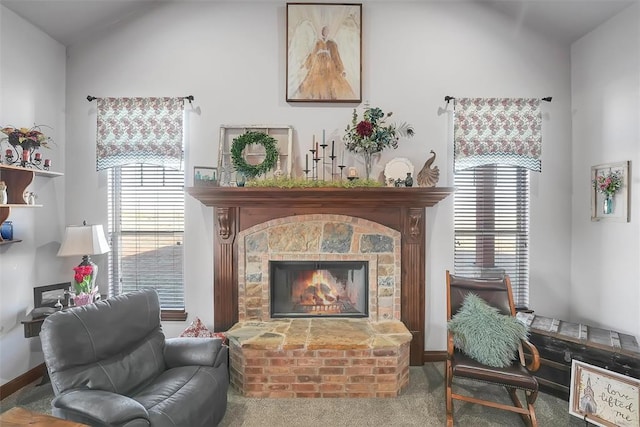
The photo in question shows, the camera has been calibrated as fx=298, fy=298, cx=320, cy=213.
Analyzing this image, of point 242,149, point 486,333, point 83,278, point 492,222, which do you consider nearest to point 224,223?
point 242,149

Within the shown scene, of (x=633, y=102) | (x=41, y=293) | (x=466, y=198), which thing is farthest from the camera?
(x=466, y=198)

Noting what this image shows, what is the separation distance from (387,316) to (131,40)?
3.88 meters

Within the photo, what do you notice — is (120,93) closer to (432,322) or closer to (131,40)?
(131,40)

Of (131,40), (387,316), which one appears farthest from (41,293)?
(387,316)

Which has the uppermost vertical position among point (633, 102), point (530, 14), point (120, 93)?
point (530, 14)

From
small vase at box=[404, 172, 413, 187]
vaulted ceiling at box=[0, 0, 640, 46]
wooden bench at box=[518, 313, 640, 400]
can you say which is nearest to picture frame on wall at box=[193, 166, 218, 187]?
vaulted ceiling at box=[0, 0, 640, 46]

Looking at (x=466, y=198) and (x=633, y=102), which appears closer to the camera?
(x=633, y=102)

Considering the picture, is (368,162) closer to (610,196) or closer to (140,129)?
(610,196)

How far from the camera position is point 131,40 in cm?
309

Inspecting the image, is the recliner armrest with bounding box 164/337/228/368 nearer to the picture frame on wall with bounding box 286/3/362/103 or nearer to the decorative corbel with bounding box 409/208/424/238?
the decorative corbel with bounding box 409/208/424/238

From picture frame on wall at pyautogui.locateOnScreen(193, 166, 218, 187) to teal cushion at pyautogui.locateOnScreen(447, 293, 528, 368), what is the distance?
2518 mm

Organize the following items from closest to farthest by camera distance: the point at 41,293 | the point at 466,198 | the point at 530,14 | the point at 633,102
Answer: the point at 633,102 → the point at 41,293 → the point at 530,14 → the point at 466,198

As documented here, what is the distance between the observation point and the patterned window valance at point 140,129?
3049 mm

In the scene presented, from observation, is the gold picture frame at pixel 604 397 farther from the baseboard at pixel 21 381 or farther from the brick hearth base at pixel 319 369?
the baseboard at pixel 21 381
